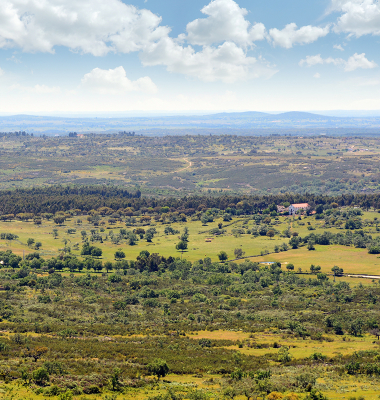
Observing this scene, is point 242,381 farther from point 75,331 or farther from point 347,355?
point 75,331

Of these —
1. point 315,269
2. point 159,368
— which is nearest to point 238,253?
point 315,269

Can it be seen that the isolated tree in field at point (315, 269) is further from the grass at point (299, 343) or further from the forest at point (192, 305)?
the grass at point (299, 343)

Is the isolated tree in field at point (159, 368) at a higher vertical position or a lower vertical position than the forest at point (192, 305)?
higher

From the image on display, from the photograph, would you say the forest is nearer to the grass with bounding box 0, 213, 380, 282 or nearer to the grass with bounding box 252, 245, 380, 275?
the grass with bounding box 252, 245, 380, 275

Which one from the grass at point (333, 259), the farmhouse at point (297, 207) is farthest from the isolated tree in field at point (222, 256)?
the farmhouse at point (297, 207)

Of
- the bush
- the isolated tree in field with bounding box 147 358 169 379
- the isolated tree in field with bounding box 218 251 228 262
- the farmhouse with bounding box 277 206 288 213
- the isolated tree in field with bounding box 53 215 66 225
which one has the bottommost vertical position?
the isolated tree in field with bounding box 218 251 228 262

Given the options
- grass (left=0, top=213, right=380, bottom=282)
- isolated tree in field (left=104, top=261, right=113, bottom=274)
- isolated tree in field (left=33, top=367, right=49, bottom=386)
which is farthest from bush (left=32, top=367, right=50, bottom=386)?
grass (left=0, top=213, right=380, bottom=282)

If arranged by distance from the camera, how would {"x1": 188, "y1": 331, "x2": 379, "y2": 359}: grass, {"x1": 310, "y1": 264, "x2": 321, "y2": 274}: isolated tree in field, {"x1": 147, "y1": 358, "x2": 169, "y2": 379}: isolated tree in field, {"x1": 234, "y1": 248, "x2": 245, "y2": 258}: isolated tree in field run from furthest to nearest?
1. {"x1": 234, "y1": 248, "x2": 245, "y2": 258}: isolated tree in field
2. {"x1": 310, "y1": 264, "x2": 321, "y2": 274}: isolated tree in field
3. {"x1": 188, "y1": 331, "x2": 379, "y2": 359}: grass
4. {"x1": 147, "y1": 358, "x2": 169, "y2": 379}: isolated tree in field

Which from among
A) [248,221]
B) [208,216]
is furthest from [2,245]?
[248,221]
